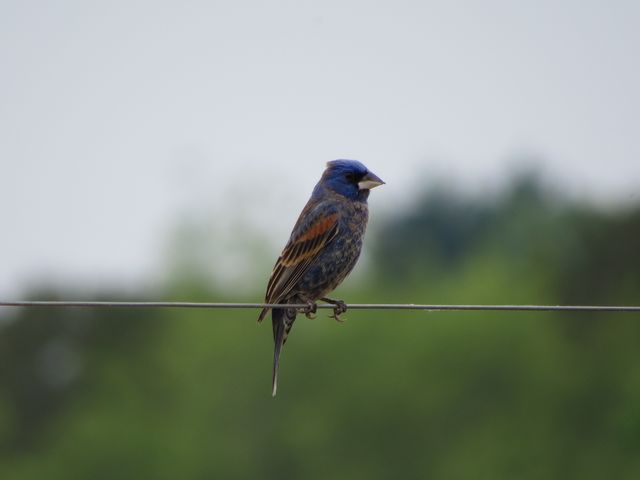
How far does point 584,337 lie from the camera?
61.1 metres

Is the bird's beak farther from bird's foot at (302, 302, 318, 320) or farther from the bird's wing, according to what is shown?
bird's foot at (302, 302, 318, 320)

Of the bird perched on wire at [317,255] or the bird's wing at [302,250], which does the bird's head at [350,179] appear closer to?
the bird perched on wire at [317,255]

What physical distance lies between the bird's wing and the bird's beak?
420 mm

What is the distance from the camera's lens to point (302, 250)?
43.1 feet

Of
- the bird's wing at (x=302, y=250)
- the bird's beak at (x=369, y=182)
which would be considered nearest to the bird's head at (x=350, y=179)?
the bird's beak at (x=369, y=182)

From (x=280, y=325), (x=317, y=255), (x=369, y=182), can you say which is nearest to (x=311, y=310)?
(x=280, y=325)

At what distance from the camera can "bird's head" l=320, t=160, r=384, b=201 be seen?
13.5m

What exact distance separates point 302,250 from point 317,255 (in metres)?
0.14

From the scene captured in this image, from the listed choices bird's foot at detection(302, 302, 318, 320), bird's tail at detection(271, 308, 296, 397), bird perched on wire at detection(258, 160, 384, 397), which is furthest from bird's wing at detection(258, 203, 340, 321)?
bird's foot at detection(302, 302, 318, 320)

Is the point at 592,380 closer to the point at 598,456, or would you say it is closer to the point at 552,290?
the point at 552,290

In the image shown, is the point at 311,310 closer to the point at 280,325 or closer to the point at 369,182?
the point at 280,325

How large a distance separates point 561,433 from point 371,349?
8.12m

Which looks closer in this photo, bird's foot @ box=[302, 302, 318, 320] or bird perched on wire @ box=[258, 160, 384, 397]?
bird's foot @ box=[302, 302, 318, 320]

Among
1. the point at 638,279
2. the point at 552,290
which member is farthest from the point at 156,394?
the point at 638,279
